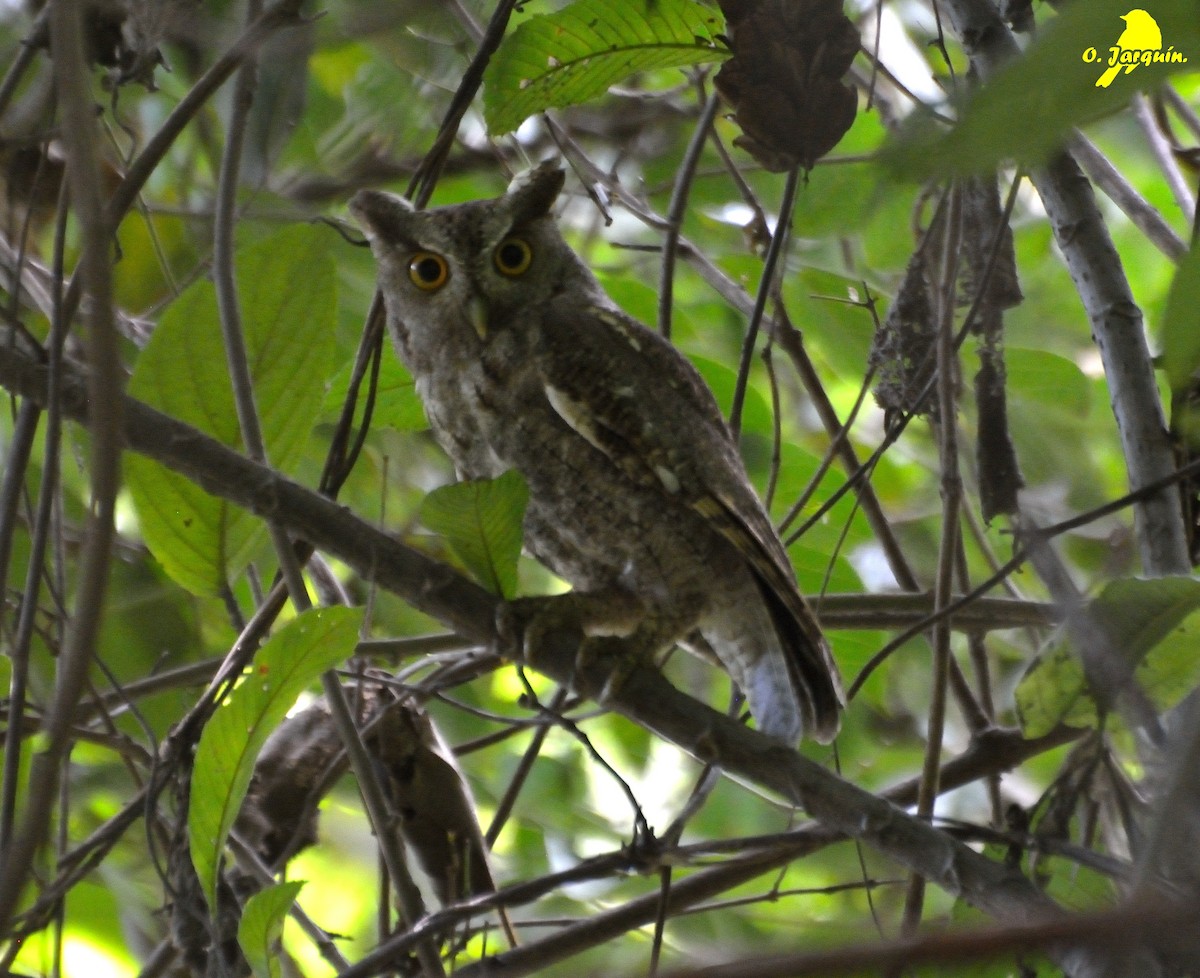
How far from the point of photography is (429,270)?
2.14 m

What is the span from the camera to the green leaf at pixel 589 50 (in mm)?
1717

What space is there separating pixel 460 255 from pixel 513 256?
105 mm

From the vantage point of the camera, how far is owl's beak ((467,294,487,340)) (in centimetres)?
207

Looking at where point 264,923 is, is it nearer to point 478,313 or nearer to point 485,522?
point 485,522

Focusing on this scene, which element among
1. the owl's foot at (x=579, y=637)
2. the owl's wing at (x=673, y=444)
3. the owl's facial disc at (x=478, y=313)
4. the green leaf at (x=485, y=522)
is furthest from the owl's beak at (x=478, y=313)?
the green leaf at (x=485, y=522)

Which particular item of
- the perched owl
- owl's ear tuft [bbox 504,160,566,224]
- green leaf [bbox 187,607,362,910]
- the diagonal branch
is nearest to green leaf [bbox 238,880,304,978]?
green leaf [bbox 187,607,362,910]

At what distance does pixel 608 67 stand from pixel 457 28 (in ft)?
1.85

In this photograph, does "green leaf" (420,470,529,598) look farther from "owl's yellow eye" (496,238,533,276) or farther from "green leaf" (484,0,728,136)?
"owl's yellow eye" (496,238,533,276)

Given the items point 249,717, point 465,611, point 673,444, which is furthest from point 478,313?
point 249,717

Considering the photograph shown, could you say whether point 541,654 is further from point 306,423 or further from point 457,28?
point 457,28

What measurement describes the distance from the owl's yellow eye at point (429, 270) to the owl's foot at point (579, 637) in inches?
24.9

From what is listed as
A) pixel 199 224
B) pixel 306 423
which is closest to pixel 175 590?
pixel 199 224

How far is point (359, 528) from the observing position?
132 centimetres

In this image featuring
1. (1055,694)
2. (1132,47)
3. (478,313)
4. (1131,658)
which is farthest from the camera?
(478,313)
